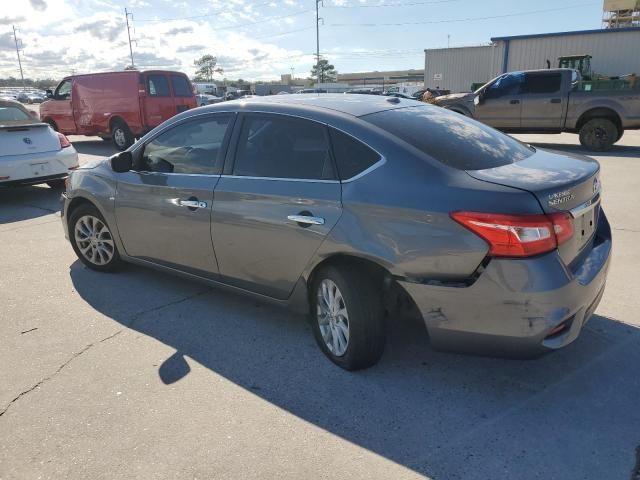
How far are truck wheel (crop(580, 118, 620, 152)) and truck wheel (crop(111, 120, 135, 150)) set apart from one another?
11.5 meters

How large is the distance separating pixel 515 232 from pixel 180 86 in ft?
42.6

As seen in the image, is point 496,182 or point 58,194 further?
point 58,194

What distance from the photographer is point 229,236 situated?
3.54 m

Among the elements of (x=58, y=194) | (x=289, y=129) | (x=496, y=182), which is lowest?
(x=58, y=194)

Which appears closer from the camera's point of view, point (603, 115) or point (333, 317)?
point (333, 317)

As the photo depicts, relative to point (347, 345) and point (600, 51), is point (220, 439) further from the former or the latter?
point (600, 51)

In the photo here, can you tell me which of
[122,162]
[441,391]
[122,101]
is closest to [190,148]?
[122,162]

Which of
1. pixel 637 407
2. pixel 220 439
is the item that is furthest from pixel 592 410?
pixel 220 439

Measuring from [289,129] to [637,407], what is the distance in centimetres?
255

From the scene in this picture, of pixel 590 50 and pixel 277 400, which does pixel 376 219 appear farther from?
pixel 590 50

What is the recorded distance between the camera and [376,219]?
9.16 feet

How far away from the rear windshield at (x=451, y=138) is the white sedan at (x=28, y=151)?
6633 mm

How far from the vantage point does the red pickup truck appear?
13188mm

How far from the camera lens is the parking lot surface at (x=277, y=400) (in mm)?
2422
